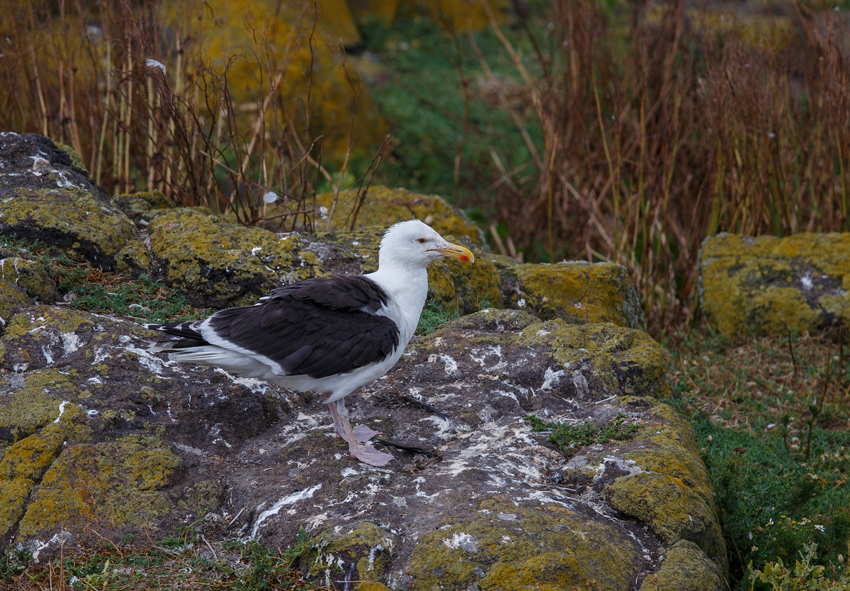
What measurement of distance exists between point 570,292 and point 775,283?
240 centimetres

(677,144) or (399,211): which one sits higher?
(677,144)

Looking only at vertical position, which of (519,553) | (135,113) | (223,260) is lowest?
(519,553)

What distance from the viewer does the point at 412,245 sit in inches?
149

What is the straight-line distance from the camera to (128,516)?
2.89m

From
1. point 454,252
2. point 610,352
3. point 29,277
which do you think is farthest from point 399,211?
point 29,277

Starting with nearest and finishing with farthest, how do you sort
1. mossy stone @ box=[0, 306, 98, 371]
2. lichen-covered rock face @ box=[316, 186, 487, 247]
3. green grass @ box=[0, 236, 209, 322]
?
mossy stone @ box=[0, 306, 98, 371] < green grass @ box=[0, 236, 209, 322] < lichen-covered rock face @ box=[316, 186, 487, 247]

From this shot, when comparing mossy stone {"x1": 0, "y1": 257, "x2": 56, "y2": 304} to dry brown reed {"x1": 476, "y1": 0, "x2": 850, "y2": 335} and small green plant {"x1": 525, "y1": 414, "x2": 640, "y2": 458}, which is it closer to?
small green plant {"x1": 525, "y1": 414, "x2": 640, "y2": 458}

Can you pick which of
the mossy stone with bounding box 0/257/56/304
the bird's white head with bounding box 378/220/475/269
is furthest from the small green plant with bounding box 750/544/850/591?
the mossy stone with bounding box 0/257/56/304

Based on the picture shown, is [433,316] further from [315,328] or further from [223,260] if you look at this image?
[315,328]

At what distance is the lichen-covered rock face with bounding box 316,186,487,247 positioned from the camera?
6273mm

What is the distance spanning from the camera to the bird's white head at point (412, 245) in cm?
378

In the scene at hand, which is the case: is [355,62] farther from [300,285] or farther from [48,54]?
[300,285]

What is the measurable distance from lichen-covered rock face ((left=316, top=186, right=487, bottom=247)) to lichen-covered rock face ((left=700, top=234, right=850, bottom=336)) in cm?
212

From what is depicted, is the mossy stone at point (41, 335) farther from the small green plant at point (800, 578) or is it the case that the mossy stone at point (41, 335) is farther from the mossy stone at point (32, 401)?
the small green plant at point (800, 578)
